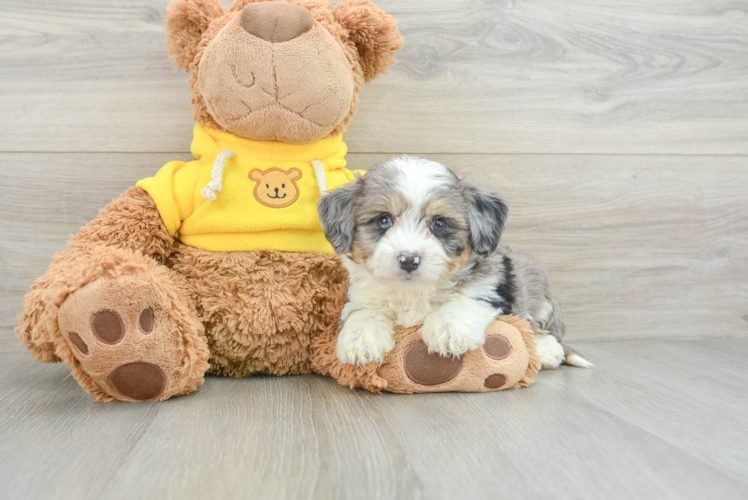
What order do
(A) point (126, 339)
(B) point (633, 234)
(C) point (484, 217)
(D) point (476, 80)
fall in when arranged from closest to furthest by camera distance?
1. (A) point (126, 339)
2. (C) point (484, 217)
3. (D) point (476, 80)
4. (B) point (633, 234)

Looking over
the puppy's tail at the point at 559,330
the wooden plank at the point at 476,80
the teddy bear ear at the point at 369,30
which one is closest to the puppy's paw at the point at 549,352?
the puppy's tail at the point at 559,330

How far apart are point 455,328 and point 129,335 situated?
0.84 metres

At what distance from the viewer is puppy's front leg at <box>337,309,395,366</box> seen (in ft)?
5.17

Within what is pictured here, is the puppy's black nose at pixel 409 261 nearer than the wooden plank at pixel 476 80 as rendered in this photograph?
Yes

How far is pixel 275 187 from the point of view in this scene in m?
1.80

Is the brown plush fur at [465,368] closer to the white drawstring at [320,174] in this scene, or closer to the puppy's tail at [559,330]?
the puppy's tail at [559,330]

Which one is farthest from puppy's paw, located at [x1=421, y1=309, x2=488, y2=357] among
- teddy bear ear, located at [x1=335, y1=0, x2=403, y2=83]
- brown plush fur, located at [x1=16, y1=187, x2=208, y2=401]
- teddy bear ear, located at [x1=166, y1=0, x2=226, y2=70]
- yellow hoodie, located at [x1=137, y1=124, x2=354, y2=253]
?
teddy bear ear, located at [x1=166, y1=0, x2=226, y2=70]

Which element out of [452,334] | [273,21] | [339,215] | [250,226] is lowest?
[452,334]

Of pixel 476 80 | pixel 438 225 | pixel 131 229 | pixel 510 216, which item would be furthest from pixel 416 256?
pixel 476 80

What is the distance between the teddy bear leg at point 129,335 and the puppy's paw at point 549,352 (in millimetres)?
1110

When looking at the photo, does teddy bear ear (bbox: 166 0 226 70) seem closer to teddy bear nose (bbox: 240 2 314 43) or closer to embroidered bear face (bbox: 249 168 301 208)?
teddy bear nose (bbox: 240 2 314 43)

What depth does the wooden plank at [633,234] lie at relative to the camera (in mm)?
2393

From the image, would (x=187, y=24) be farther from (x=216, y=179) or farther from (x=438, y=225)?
(x=438, y=225)

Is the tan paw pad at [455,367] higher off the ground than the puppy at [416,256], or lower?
lower
